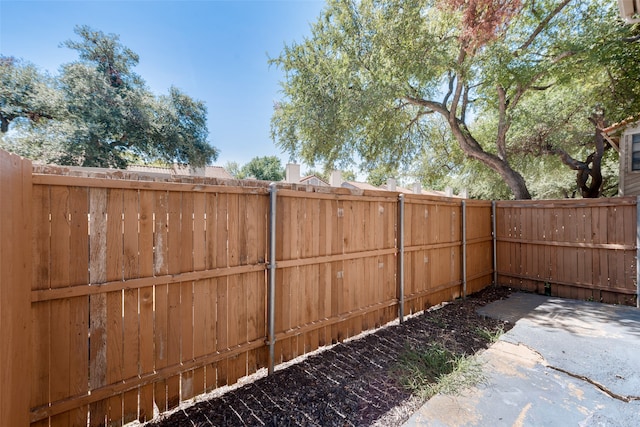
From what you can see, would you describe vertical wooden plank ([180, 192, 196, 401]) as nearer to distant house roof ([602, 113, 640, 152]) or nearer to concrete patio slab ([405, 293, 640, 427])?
concrete patio slab ([405, 293, 640, 427])

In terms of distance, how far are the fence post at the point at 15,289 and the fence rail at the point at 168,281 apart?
11 mm

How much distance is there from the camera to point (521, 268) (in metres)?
5.67

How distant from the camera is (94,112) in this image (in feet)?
39.5

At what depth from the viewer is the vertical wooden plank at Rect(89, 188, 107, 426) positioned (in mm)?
1810

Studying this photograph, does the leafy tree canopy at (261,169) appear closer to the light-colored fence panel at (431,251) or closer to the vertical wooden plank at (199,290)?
the light-colored fence panel at (431,251)

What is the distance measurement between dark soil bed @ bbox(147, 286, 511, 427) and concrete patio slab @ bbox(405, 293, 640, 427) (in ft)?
0.82

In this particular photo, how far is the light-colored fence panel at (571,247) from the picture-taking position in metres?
Result: 4.62

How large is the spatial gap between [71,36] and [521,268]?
1824cm

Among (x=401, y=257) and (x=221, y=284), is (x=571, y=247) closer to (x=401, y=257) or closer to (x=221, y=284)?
(x=401, y=257)

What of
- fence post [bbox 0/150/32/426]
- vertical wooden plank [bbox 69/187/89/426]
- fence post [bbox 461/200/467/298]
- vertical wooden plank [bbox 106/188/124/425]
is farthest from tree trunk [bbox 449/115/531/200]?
fence post [bbox 0/150/32/426]

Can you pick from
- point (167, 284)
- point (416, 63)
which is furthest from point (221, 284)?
point (416, 63)

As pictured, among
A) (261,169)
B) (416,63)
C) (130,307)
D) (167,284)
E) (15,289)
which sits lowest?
(130,307)

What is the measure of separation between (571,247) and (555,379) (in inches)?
145

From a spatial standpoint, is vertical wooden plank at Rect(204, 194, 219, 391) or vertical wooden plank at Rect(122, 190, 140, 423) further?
vertical wooden plank at Rect(204, 194, 219, 391)
